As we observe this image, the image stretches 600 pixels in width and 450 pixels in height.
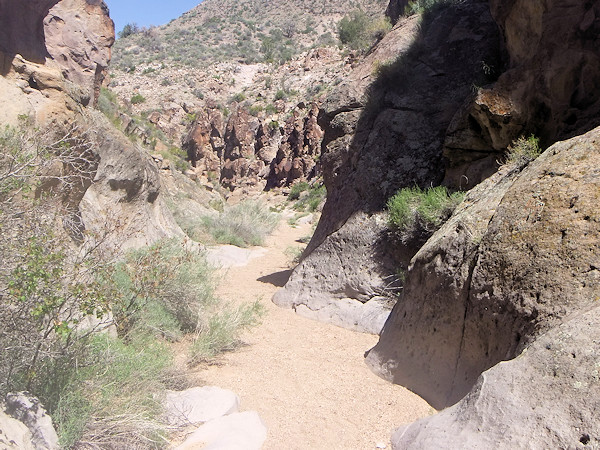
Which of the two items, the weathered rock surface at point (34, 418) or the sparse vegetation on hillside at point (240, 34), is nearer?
the weathered rock surface at point (34, 418)

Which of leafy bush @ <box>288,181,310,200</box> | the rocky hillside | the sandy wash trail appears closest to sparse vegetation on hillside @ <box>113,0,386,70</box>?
leafy bush @ <box>288,181,310,200</box>

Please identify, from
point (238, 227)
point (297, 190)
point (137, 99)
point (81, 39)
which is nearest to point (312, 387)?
point (238, 227)

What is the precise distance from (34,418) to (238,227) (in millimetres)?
11732

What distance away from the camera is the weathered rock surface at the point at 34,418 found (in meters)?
2.46

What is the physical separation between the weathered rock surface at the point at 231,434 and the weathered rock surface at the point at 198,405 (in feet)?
0.29

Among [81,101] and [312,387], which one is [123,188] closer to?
[81,101]

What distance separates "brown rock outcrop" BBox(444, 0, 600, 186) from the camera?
17.1 ft

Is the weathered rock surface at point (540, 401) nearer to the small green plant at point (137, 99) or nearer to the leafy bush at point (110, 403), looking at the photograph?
the leafy bush at point (110, 403)

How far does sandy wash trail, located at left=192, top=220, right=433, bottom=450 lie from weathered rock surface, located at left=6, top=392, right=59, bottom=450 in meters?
1.40

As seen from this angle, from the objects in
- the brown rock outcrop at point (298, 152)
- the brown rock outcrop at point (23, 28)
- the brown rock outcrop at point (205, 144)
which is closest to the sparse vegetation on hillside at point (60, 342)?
the brown rock outcrop at point (23, 28)

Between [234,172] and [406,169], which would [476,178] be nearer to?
[406,169]

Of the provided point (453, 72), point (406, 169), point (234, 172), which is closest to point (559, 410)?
point (406, 169)

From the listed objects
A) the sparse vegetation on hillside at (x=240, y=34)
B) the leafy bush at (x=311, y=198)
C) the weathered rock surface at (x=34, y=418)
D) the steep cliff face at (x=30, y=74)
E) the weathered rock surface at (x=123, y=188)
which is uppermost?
the sparse vegetation on hillside at (x=240, y=34)

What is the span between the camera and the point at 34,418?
99.3 inches
